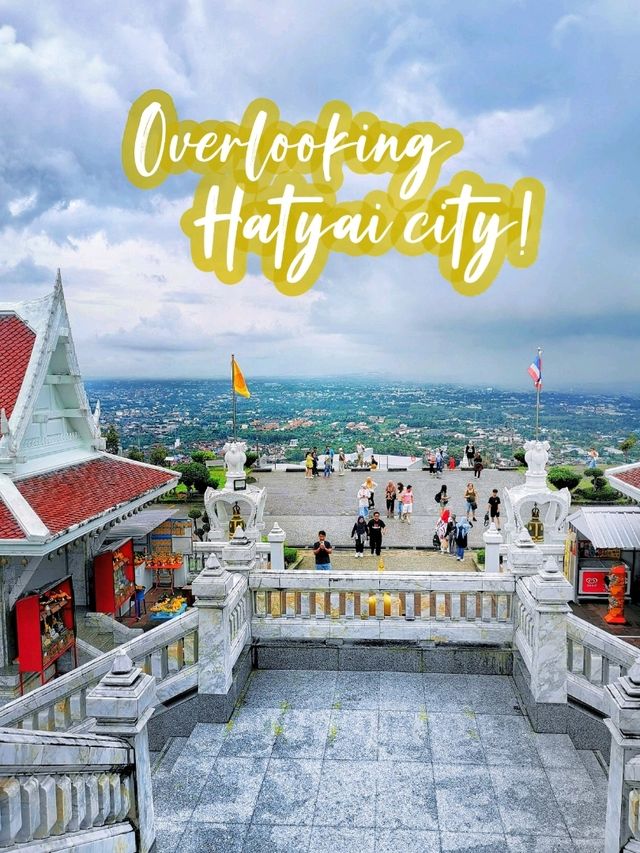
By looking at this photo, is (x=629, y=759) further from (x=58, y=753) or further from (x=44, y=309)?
(x=44, y=309)

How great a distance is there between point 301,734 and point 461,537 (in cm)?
1540

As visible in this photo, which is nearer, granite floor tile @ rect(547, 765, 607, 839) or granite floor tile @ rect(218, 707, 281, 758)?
granite floor tile @ rect(547, 765, 607, 839)

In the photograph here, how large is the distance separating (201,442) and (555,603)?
45.4m

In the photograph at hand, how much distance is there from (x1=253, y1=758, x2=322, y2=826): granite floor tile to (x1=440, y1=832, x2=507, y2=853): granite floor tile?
1.49 meters

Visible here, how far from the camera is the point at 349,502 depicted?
34594 millimetres

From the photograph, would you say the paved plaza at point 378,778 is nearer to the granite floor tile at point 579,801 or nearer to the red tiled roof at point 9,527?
the granite floor tile at point 579,801

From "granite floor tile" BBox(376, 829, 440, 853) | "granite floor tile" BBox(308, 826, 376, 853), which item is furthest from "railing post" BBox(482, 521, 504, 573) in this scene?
"granite floor tile" BBox(308, 826, 376, 853)

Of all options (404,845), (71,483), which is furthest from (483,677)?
(71,483)

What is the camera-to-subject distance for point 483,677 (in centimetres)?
1030

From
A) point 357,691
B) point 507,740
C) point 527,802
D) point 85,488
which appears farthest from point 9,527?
point 527,802

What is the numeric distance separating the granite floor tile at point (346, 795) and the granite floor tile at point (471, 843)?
0.82 meters

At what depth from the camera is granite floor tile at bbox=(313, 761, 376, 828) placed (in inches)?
279

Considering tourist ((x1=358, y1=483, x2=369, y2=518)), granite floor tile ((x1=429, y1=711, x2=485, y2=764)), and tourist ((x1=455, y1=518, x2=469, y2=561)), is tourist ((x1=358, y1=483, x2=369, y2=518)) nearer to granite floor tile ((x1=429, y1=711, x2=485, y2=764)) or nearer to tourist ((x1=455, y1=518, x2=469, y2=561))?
tourist ((x1=455, y1=518, x2=469, y2=561))

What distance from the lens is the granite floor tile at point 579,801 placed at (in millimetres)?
6898
